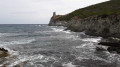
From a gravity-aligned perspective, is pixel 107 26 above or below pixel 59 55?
above

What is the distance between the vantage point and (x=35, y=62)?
26.7 meters

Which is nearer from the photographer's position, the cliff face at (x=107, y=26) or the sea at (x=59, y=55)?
the sea at (x=59, y=55)

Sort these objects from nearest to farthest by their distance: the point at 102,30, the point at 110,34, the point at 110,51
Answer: the point at 110,51
the point at 110,34
the point at 102,30

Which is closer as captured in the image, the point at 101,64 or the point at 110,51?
the point at 101,64

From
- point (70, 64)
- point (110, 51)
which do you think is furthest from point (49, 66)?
point (110, 51)

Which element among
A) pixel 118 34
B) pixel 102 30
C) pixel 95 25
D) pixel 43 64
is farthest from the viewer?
pixel 95 25

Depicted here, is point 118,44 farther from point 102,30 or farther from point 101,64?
point 102,30

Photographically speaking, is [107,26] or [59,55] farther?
[107,26]

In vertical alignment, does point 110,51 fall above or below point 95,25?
below

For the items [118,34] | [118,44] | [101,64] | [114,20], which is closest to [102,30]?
[114,20]

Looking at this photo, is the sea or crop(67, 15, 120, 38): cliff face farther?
crop(67, 15, 120, 38): cliff face

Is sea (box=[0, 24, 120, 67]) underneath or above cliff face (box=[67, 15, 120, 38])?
underneath

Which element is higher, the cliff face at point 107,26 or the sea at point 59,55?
the cliff face at point 107,26

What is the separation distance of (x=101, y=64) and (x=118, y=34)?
2684cm
